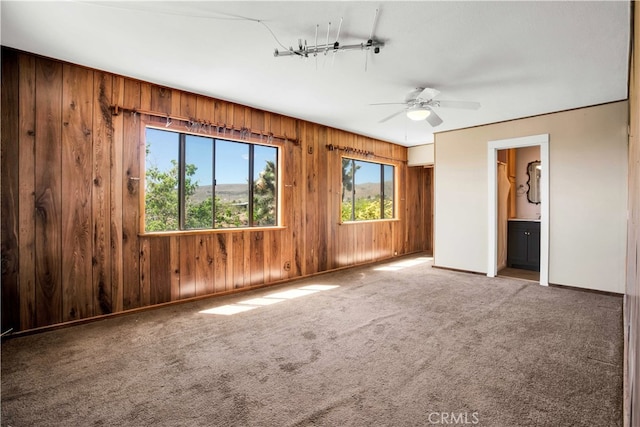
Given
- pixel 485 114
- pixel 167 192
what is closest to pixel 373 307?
pixel 167 192

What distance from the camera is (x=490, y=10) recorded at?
7.28ft

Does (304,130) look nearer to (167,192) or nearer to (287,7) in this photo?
(167,192)

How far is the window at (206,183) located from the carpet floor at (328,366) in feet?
3.67

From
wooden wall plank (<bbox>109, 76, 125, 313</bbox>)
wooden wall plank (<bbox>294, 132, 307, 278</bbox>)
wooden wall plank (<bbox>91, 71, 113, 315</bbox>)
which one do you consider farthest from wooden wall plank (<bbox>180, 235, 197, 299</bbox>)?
wooden wall plank (<bbox>294, 132, 307, 278</bbox>)

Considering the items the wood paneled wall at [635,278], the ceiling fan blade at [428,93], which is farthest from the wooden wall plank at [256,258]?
the wood paneled wall at [635,278]

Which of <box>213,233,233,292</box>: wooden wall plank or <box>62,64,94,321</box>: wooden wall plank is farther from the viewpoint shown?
<box>213,233,233,292</box>: wooden wall plank

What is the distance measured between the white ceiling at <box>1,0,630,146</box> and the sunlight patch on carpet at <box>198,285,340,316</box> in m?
2.57

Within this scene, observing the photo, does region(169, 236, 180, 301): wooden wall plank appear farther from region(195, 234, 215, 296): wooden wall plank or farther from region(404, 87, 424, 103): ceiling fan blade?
region(404, 87, 424, 103): ceiling fan blade

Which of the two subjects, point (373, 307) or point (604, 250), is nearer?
point (373, 307)

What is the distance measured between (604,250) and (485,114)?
7.92ft

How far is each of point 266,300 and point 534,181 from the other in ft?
17.8

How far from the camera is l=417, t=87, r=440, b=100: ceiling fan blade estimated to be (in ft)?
11.2

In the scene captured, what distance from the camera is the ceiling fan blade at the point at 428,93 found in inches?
134

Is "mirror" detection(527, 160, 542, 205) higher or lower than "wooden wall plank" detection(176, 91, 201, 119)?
lower
